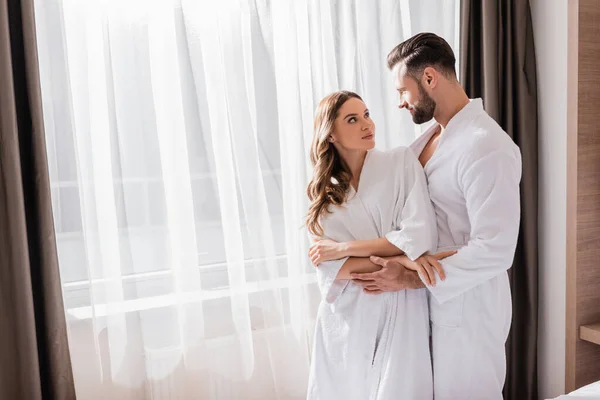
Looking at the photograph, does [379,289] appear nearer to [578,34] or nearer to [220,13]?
[220,13]

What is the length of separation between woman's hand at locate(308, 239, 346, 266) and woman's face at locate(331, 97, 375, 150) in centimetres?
30

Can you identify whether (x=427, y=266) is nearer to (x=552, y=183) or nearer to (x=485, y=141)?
(x=485, y=141)

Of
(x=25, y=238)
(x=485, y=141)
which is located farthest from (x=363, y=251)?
(x=25, y=238)

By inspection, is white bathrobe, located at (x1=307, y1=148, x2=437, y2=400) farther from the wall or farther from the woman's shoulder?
the wall

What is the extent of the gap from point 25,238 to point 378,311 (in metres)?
1.13

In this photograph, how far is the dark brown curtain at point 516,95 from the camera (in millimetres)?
2547

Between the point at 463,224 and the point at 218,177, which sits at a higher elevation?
the point at 218,177

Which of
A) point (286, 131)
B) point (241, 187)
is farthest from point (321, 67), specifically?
point (241, 187)

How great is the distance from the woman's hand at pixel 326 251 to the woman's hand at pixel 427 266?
0.18 meters

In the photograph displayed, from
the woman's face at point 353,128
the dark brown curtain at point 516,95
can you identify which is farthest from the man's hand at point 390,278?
the dark brown curtain at point 516,95

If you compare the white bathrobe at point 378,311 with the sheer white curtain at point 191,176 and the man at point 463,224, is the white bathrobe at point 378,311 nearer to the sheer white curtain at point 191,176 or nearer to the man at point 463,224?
the man at point 463,224

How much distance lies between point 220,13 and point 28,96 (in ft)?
2.48

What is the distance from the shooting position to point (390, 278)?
1.65 meters

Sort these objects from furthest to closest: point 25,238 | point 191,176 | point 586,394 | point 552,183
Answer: point 552,183, point 191,176, point 25,238, point 586,394
